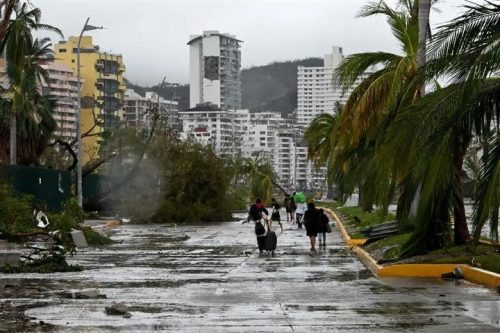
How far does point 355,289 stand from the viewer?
17.9m

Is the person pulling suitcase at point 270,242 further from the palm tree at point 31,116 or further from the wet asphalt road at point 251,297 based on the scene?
the palm tree at point 31,116

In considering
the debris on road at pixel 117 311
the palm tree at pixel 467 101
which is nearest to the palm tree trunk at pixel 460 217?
the palm tree at pixel 467 101

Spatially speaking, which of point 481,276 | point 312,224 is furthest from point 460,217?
point 312,224

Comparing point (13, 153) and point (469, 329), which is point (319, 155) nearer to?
point (13, 153)

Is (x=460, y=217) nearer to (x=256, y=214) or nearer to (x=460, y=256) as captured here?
(x=460, y=256)

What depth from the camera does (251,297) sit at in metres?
16.5

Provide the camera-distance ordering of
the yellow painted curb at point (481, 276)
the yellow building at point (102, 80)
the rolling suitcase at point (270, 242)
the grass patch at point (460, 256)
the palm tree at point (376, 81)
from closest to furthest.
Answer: the yellow painted curb at point (481, 276)
the grass patch at point (460, 256)
the palm tree at point (376, 81)
the rolling suitcase at point (270, 242)
the yellow building at point (102, 80)

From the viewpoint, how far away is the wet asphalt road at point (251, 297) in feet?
42.3

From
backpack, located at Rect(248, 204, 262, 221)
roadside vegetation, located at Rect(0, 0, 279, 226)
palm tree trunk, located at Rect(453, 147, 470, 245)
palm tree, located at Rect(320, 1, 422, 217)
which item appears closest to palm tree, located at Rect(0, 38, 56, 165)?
roadside vegetation, located at Rect(0, 0, 279, 226)

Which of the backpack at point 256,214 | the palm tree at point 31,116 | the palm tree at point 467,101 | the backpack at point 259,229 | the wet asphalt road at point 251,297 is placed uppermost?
the palm tree at point 31,116

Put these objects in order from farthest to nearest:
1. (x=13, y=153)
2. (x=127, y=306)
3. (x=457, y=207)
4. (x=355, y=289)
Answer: (x=13, y=153) → (x=457, y=207) → (x=355, y=289) → (x=127, y=306)

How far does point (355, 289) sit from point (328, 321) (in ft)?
15.7

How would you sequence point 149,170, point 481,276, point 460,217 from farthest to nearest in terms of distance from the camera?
point 149,170, point 460,217, point 481,276

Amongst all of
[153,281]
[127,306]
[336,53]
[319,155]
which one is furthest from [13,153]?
[336,53]
